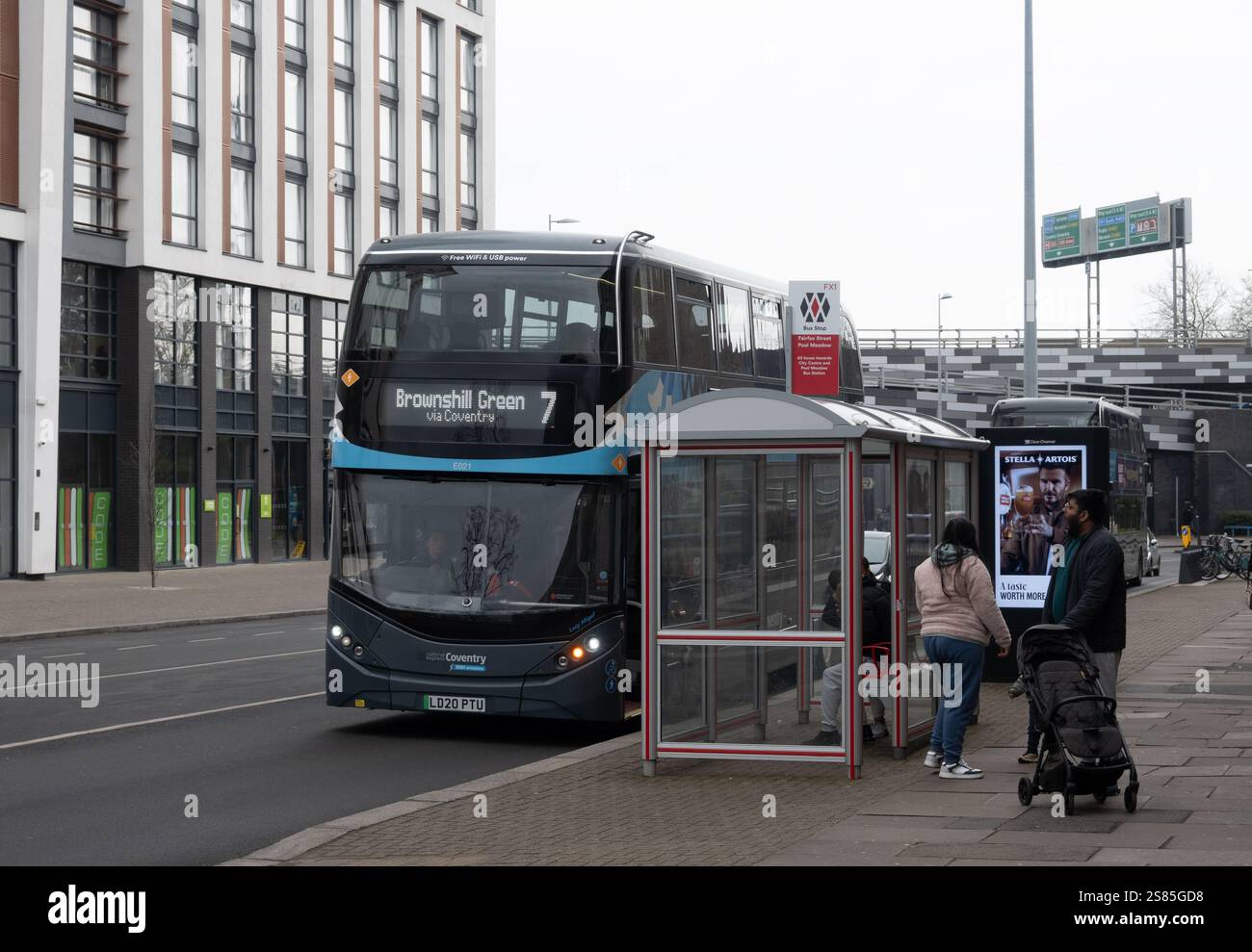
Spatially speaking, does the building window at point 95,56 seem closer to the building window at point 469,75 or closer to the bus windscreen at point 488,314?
the building window at point 469,75

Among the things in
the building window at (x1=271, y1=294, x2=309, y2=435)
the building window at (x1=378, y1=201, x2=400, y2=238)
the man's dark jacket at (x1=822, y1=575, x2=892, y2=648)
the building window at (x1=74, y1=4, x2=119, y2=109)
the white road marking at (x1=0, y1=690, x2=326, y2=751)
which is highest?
the building window at (x1=74, y1=4, x2=119, y2=109)

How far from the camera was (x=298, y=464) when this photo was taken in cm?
4803

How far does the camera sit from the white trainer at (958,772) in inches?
408

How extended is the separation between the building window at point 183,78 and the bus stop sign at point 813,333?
30.8 meters

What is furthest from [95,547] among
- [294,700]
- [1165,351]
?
[1165,351]

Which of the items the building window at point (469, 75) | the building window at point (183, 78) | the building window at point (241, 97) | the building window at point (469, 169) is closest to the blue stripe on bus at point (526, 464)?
the building window at point (183, 78)

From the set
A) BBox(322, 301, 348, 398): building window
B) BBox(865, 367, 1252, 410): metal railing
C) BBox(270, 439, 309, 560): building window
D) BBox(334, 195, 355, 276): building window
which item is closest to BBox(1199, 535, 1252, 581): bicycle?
BBox(322, 301, 348, 398): building window

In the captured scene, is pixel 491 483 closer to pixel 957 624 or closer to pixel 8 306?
pixel 957 624

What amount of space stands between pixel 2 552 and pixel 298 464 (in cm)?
1199

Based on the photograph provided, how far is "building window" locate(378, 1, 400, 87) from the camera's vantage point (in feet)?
169

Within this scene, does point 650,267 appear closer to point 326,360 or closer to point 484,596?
point 484,596

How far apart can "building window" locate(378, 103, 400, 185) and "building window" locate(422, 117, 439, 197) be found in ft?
4.44

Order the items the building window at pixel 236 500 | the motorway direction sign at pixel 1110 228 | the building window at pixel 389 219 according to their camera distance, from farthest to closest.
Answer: the motorway direction sign at pixel 1110 228
the building window at pixel 389 219
the building window at pixel 236 500

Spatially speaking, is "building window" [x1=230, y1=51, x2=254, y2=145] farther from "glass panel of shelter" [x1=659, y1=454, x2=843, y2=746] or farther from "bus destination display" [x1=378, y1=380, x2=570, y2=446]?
"glass panel of shelter" [x1=659, y1=454, x2=843, y2=746]
